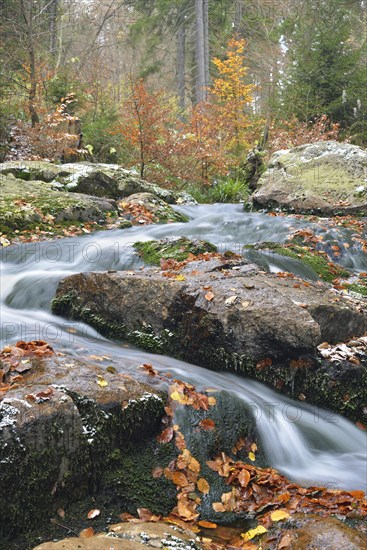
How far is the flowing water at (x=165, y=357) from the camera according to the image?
3.85 m

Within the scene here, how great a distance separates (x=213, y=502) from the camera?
10.2 feet

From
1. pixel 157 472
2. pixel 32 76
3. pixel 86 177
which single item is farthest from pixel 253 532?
pixel 32 76

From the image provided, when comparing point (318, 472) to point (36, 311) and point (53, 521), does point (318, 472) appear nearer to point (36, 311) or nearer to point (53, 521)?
point (53, 521)

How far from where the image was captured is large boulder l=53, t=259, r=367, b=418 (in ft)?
14.7

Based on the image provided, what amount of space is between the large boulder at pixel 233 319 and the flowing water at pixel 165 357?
0.18 meters

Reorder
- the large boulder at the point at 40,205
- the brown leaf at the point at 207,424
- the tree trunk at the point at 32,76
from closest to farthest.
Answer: the brown leaf at the point at 207,424 < the large boulder at the point at 40,205 < the tree trunk at the point at 32,76

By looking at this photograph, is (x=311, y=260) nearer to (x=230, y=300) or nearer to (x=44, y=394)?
(x=230, y=300)

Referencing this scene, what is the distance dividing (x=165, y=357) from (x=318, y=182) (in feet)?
26.3

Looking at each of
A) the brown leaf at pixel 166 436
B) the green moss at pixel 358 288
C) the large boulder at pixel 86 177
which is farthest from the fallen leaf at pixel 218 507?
the large boulder at pixel 86 177

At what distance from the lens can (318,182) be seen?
11227mm

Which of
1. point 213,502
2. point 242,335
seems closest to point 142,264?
point 242,335

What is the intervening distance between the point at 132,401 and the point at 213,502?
838mm

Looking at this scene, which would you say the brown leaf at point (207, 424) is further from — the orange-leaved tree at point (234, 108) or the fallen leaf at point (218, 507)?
the orange-leaved tree at point (234, 108)

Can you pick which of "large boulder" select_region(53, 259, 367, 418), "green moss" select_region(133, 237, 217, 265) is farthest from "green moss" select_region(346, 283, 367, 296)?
"green moss" select_region(133, 237, 217, 265)
